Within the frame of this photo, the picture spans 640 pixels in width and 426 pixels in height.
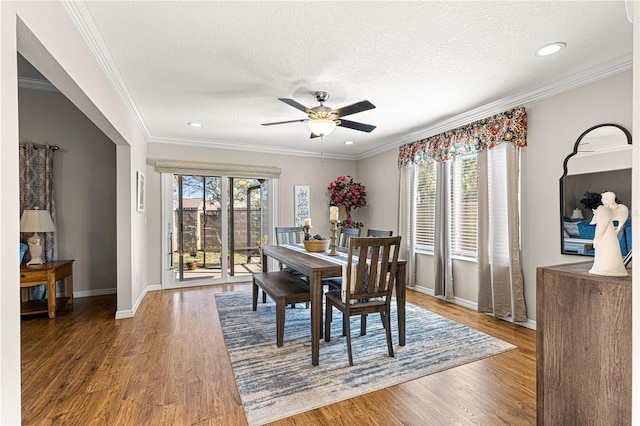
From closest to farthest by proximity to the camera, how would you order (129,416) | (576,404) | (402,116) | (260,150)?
(576,404) < (129,416) < (402,116) < (260,150)

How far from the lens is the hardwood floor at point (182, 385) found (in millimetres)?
1842

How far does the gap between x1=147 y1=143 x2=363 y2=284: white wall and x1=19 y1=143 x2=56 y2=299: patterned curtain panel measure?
3.82ft

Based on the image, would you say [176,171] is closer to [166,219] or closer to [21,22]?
[166,219]

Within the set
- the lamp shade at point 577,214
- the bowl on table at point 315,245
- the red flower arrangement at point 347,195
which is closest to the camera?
the lamp shade at point 577,214

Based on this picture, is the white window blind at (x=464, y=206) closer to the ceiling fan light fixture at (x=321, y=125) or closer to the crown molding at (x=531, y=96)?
the crown molding at (x=531, y=96)

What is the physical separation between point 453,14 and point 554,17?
2.16 ft

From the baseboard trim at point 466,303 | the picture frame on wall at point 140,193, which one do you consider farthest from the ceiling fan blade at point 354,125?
the picture frame on wall at point 140,193

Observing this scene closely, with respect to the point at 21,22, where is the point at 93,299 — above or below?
below

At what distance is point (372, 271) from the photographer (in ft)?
8.26

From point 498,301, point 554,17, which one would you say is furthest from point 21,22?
point 498,301

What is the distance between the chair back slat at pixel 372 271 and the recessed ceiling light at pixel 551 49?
1798 millimetres

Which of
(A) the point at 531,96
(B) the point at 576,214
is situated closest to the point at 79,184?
(A) the point at 531,96

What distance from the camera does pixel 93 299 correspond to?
430 cm

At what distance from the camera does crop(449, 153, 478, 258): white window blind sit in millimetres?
3902
